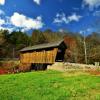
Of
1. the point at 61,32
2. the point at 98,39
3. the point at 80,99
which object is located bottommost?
the point at 80,99

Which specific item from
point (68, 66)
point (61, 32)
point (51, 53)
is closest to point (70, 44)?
point (61, 32)

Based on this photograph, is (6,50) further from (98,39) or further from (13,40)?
(98,39)

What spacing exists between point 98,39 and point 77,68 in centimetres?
3501

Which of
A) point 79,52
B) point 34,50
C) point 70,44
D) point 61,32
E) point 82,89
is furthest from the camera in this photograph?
point 61,32

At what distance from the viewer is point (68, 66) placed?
36.9m

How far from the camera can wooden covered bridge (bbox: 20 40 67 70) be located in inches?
1812

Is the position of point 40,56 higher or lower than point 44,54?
lower

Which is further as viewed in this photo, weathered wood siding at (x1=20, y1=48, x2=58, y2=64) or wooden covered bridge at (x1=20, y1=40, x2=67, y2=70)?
weathered wood siding at (x1=20, y1=48, x2=58, y2=64)

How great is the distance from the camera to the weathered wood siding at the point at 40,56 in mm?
46469

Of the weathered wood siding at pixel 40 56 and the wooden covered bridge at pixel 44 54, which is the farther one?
the weathered wood siding at pixel 40 56

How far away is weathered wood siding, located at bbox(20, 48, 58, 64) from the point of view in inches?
1829

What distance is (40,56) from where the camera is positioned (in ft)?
165

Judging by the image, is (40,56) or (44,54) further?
(40,56)

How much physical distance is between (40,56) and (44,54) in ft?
5.49
